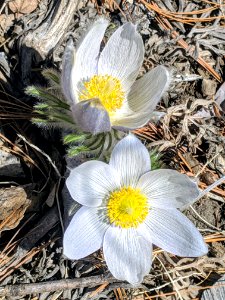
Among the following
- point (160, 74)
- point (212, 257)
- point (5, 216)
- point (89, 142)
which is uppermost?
point (160, 74)

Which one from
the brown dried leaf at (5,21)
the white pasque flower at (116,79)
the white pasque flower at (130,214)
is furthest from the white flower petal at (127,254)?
the brown dried leaf at (5,21)

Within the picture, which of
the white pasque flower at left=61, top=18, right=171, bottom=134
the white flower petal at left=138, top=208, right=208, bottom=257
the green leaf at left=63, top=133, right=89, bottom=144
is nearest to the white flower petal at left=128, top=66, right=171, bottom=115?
the white pasque flower at left=61, top=18, right=171, bottom=134

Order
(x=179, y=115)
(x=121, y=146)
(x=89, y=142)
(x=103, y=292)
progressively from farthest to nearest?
1. (x=179, y=115)
2. (x=103, y=292)
3. (x=89, y=142)
4. (x=121, y=146)

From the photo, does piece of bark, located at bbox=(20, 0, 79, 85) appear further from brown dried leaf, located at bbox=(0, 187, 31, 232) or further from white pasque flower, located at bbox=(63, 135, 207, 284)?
white pasque flower, located at bbox=(63, 135, 207, 284)

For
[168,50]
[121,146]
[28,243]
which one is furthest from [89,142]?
[168,50]

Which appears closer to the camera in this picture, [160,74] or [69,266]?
[160,74]

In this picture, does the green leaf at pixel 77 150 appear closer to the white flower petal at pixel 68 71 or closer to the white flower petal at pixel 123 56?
the white flower petal at pixel 68 71

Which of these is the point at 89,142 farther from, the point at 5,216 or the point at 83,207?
the point at 5,216
